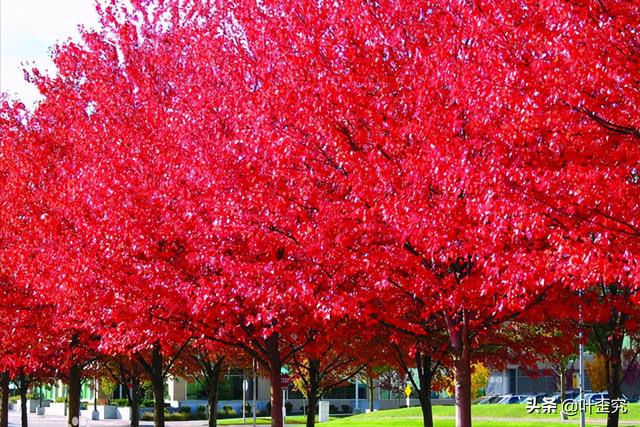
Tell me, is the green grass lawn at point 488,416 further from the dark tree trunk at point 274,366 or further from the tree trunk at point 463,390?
the tree trunk at point 463,390

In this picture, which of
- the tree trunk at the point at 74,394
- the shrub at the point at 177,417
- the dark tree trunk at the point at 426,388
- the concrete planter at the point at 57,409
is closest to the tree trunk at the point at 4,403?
the tree trunk at the point at 74,394

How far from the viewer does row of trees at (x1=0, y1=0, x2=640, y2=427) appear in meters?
10.7

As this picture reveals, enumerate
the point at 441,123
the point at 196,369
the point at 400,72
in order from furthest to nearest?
the point at 196,369, the point at 400,72, the point at 441,123

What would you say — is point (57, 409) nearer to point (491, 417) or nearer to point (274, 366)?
point (491, 417)

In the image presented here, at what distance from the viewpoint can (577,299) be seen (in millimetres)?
15312

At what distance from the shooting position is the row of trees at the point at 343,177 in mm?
10688

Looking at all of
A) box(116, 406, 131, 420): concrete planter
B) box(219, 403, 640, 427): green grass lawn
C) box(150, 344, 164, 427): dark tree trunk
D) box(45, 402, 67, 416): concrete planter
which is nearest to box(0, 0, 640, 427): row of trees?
box(150, 344, 164, 427): dark tree trunk

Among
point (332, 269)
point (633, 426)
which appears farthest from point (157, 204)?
point (633, 426)

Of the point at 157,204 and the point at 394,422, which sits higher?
the point at 157,204

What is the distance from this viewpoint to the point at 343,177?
13648 millimetres

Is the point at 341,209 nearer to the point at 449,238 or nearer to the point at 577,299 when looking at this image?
the point at 449,238

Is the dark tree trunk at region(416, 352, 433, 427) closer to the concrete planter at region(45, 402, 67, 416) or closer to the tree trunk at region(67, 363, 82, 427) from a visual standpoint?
the tree trunk at region(67, 363, 82, 427)

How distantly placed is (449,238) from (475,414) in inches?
1445

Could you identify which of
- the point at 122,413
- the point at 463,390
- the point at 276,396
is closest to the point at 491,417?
the point at 276,396
